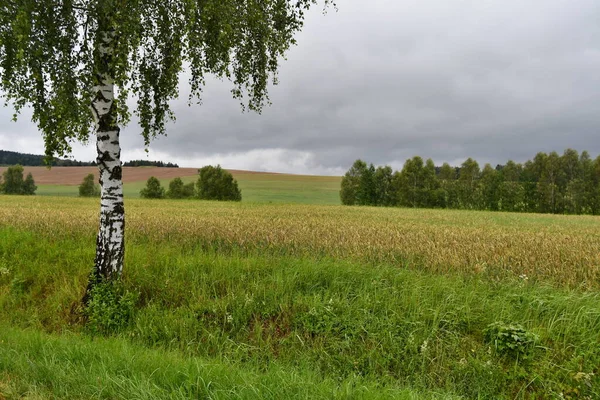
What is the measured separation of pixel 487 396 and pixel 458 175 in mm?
77967

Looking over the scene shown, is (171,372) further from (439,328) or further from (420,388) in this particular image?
(439,328)

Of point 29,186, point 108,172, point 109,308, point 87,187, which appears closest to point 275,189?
point 87,187

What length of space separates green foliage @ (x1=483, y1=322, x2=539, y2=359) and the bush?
6151 cm

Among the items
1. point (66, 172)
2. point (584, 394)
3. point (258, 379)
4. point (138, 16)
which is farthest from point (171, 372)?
point (66, 172)

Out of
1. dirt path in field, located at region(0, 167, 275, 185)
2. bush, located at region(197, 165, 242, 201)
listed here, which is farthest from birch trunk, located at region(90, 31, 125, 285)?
dirt path in field, located at region(0, 167, 275, 185)

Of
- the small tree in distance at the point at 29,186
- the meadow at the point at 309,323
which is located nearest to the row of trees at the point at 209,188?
the small tree in distance at the point at 29,186

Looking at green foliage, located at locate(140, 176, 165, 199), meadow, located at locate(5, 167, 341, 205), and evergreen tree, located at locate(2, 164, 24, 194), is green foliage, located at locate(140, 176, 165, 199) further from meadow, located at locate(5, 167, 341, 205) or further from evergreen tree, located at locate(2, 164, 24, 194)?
evergreen tree, located at locate(2, 164, 24, 194)

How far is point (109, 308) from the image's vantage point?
5891 millimetres

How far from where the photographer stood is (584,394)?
386 centimetres

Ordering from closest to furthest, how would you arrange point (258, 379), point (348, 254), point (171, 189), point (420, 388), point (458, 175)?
point (258, 379) < point (420, 388) < point (348, 254) < point (171, 189) < point (458, 175)

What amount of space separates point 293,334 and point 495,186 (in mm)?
67077

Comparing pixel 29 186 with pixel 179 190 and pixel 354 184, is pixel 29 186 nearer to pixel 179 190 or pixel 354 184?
pixel 179 190

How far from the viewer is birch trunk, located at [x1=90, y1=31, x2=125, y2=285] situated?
20.3 feet

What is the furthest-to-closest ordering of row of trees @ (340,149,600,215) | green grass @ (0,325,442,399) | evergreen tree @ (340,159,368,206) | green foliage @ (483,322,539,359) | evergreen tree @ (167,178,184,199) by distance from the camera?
evergreen tree @ (167,178,184,199), evergreen tree @ (340,159,368,206), row of trees @ (340,149,600,215), green foliage @ (483,322,539,359), green grass @ (0,325,442,399)
